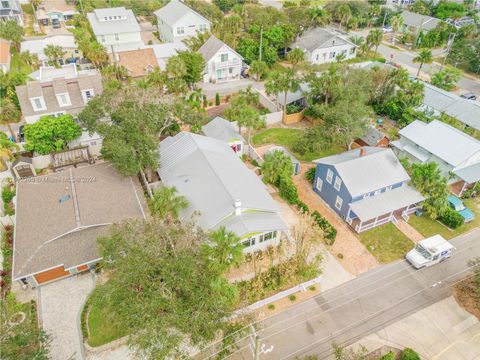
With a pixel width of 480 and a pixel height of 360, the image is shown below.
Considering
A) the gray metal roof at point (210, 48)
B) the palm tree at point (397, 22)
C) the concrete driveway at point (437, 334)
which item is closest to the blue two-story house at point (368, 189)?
the concrete driveway at point (437, 334)

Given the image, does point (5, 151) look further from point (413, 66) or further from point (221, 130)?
point (413, 66)

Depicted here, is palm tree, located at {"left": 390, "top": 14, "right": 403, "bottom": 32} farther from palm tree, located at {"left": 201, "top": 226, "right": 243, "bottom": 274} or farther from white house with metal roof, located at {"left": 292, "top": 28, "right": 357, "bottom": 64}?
palm tree, located at {"left": 201, "top": 226, "right": 243, "bottom": 274}

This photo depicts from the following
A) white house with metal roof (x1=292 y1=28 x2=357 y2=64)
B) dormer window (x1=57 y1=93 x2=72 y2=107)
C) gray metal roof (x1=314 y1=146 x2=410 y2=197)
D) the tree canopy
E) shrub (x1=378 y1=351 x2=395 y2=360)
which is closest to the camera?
shrub (x1=378 y1=351 x2=395 y2=360)

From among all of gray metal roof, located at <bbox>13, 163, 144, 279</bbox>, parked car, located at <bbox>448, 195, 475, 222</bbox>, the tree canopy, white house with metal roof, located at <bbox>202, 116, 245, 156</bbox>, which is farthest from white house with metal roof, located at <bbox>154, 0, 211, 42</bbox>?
parked car, located at <bbox>448, 195, 475, 222</bbox>

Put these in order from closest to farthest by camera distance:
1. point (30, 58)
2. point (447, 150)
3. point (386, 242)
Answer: point (386, 242)
point (447, 150)
point (30, 58)

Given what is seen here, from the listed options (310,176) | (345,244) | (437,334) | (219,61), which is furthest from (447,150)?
(219,61)

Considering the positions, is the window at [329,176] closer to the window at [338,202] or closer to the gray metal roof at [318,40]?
the window at [338,202]
